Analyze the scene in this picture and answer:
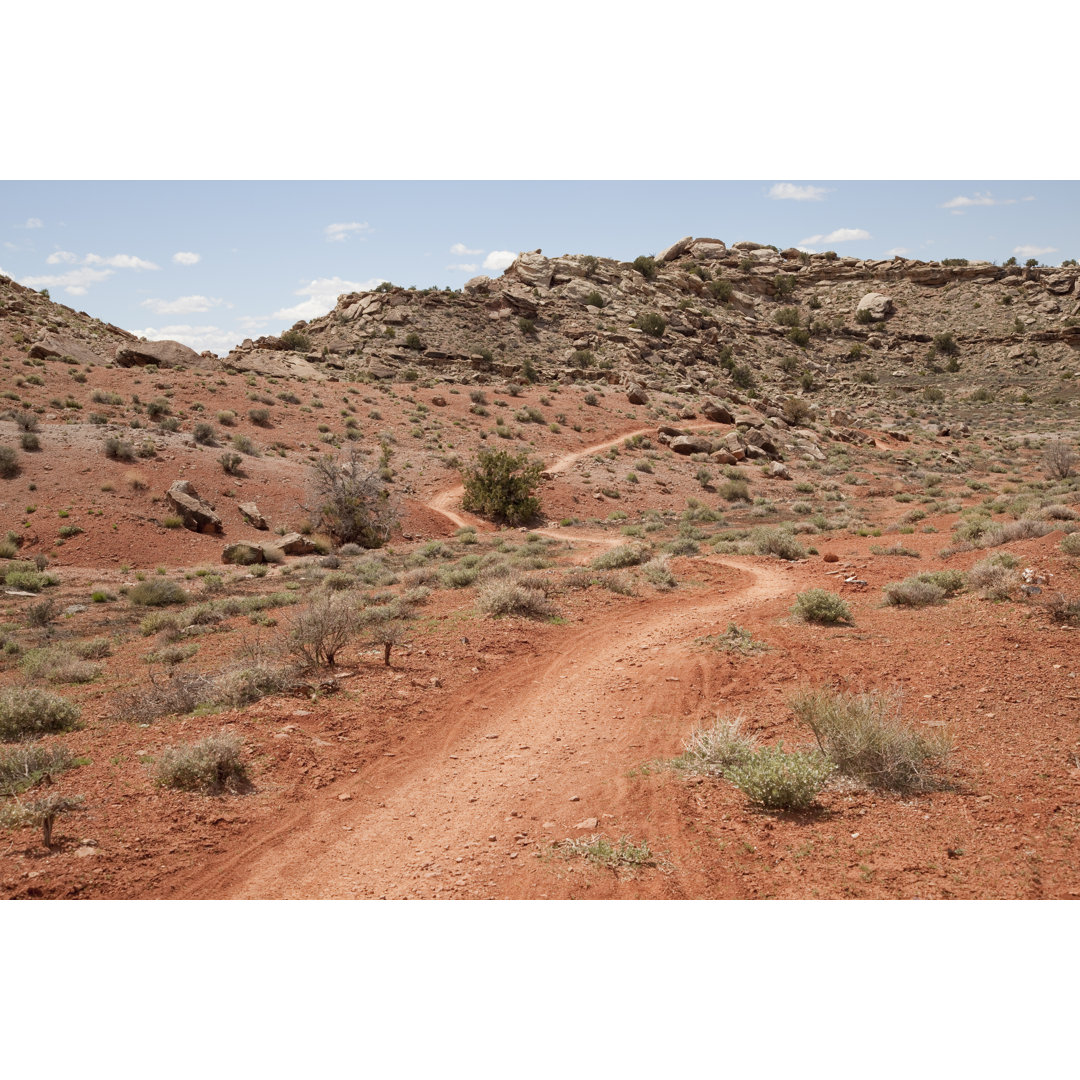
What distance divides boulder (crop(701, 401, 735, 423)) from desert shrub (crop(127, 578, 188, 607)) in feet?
111

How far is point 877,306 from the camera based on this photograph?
6850 centimetres

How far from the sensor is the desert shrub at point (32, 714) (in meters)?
6.90

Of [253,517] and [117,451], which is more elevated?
[117,451]

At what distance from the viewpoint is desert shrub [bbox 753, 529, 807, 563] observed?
15750 mm

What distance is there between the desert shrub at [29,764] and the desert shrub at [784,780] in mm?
5581

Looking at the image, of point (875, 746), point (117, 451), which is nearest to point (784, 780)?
point (875, 746)

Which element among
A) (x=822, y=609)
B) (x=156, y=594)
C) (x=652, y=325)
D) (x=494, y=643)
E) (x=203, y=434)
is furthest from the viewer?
(x=652, y=325)

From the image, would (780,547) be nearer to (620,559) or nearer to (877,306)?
(620,559)

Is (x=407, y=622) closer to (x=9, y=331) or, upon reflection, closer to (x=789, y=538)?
(x=789, y=538)

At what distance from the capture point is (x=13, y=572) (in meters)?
17.1

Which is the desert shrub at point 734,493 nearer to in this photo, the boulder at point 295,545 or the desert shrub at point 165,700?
the boulder at point 295,545

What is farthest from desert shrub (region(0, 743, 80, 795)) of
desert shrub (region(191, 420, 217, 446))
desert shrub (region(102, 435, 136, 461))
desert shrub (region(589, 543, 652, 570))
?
desert shrub (region(191, 420, 217, 446))

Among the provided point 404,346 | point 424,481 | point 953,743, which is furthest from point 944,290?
point 953,743

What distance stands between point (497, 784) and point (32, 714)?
486 cm
